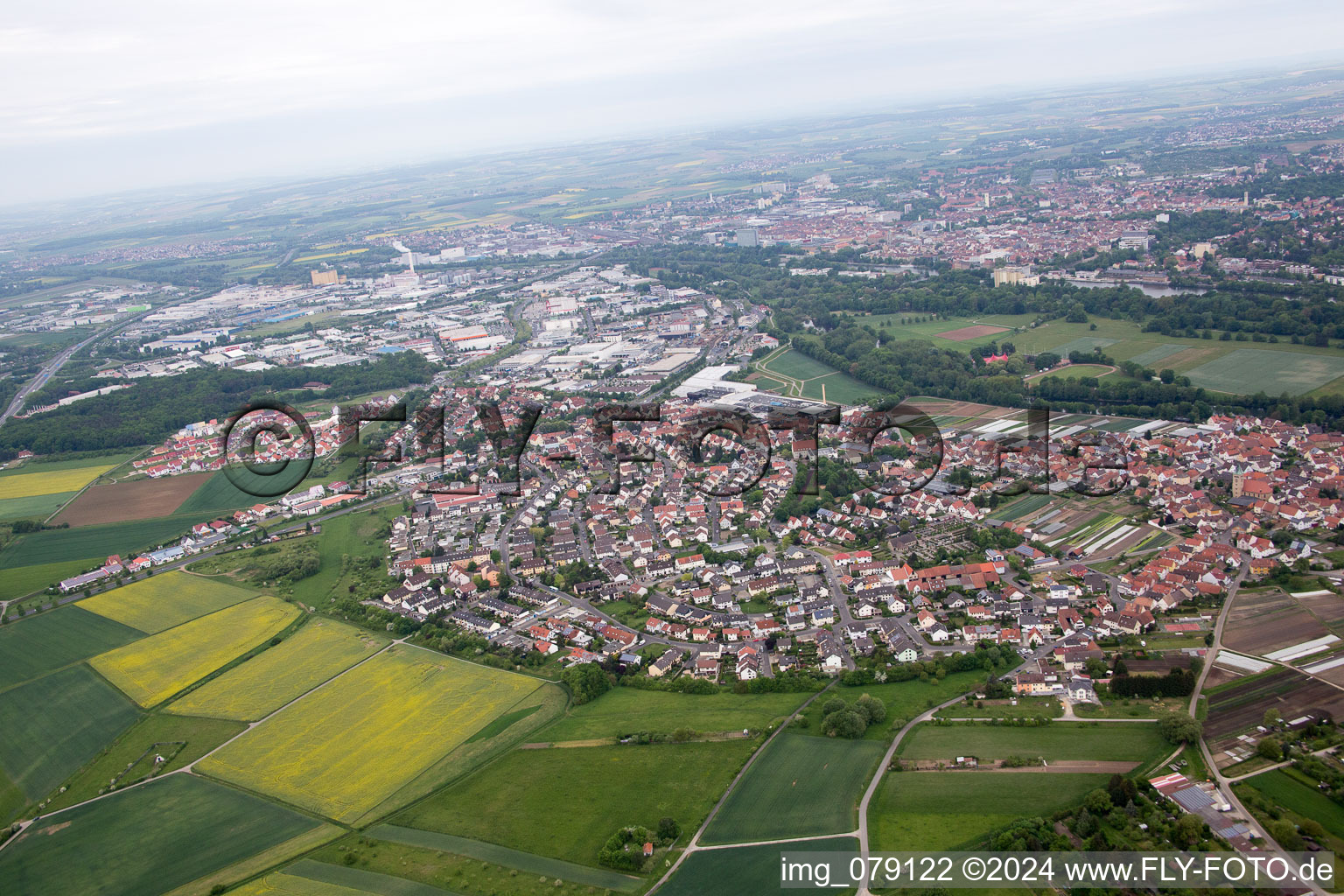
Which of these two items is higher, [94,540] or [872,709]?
[94,540]

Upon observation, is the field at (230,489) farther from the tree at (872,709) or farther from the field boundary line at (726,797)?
the tree at (872,709)

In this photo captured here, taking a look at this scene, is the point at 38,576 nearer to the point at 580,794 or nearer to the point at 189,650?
the point at 189,650

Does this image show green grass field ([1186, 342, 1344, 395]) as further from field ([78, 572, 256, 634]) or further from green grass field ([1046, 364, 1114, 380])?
field ([78, 572, 256, 634])

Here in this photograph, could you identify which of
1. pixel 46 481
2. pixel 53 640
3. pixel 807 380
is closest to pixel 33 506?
pixel 46 481

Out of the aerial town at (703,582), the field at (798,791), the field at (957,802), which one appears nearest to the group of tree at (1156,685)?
the aerial town at (703,582)

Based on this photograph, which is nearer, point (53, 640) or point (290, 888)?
point (290, 888)

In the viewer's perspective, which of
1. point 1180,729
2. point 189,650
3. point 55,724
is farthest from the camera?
point 189,650

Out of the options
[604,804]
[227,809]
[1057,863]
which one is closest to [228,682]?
[227,809]
